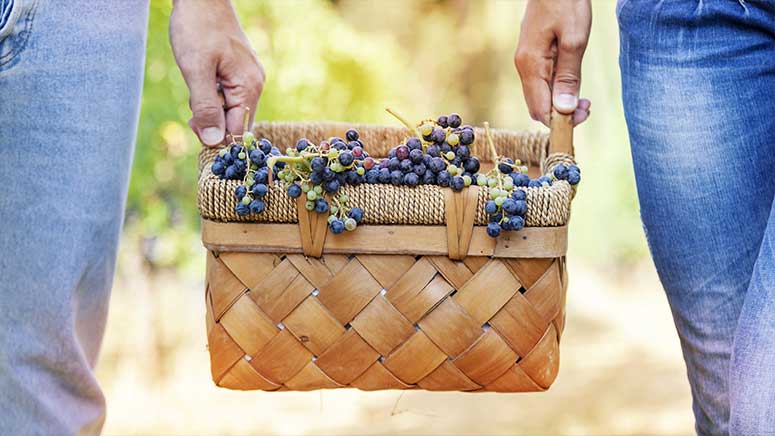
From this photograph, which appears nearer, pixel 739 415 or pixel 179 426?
pixel 739 415

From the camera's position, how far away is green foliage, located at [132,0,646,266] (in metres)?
2.89

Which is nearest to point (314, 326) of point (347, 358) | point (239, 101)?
point (347, 358)

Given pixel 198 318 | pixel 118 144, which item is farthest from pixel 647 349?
pixel 118 144

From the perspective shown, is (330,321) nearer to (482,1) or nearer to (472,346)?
(472,346)

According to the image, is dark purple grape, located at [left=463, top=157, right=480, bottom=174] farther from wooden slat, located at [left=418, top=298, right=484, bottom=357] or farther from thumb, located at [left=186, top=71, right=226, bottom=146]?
thumb, located at [left=186, top=71, right=226, bottom=146]

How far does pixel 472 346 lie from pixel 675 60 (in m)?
0.47

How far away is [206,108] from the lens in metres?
1.34

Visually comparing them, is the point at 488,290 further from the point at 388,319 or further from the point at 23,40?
the point at 23,40

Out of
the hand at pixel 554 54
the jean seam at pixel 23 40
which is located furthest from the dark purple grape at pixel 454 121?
the jean seam at pixel 23 40

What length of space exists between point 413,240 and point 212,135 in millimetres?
364

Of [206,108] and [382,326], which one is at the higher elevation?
[206,108]

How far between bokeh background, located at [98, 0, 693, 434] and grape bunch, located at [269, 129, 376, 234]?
45.8 inches

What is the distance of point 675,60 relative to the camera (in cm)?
127

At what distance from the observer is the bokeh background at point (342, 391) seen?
8.36ft
